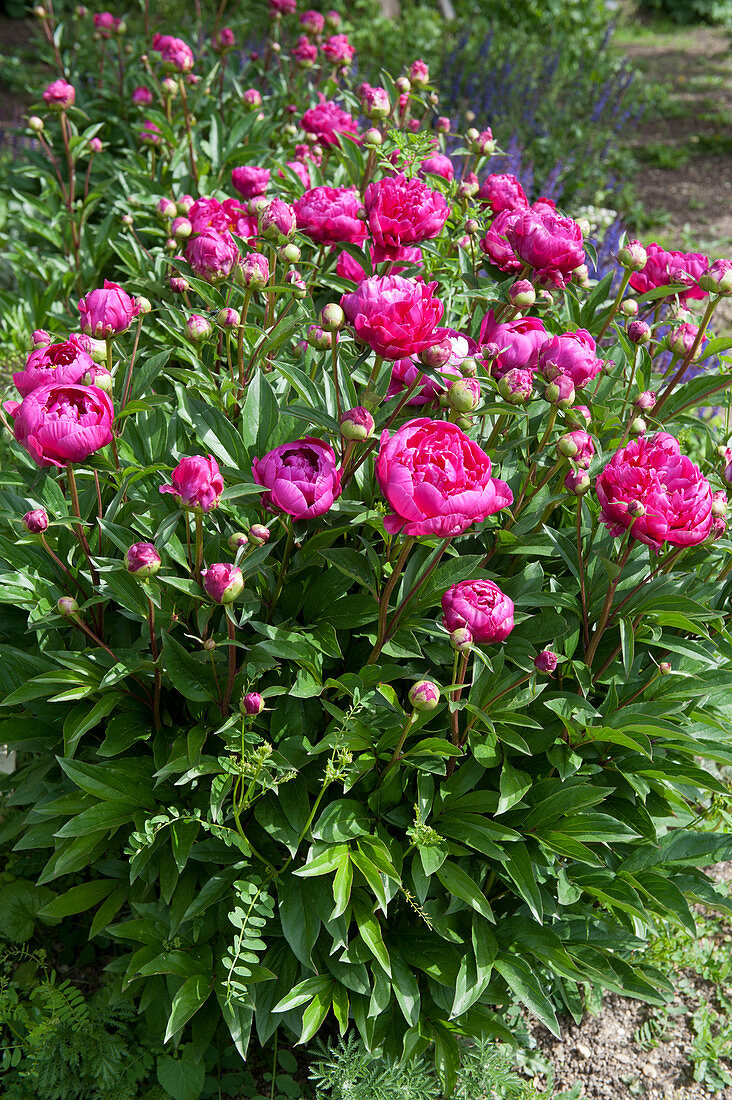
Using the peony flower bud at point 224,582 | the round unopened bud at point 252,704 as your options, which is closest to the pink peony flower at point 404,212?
the peony flower bud at point 224,582

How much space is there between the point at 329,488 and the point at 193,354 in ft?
2.59

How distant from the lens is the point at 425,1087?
1664 mm

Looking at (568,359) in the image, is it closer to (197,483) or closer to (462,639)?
(462,639)

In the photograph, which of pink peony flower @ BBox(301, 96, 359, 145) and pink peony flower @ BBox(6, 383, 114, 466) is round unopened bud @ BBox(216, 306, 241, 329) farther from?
pink peony flower @ BBox(301, 96, 359, 145)

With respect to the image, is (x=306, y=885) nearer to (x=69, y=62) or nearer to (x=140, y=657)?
(x=140, y=657)

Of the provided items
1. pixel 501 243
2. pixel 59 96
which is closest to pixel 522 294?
pixel 501 243

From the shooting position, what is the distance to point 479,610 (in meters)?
1.37

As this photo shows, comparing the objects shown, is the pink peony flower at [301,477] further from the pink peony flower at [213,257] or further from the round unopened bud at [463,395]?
the pink peony flower at [213,257]

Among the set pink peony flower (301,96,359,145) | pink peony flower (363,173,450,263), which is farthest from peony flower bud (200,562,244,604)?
pink peony flower (301,96,359,145)

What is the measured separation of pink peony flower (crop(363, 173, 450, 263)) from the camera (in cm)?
162

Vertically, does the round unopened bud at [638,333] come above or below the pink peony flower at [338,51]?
below

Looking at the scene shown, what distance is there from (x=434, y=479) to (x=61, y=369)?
2.00 ft

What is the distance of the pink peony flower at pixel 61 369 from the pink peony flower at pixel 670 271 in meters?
1.16

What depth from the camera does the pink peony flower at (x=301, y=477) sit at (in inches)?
52.2
